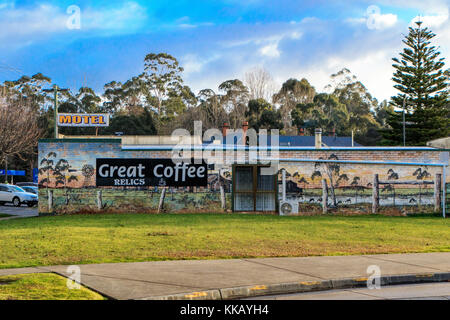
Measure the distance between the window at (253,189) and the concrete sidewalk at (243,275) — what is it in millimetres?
12790

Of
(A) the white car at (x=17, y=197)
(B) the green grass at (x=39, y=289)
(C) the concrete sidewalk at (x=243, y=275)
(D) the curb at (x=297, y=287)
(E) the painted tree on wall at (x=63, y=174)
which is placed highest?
(E) the painted tree on wall at (x=63, y=174)

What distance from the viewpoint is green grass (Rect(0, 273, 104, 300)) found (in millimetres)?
7406

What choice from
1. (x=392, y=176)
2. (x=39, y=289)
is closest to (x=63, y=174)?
(x=392, y=176)

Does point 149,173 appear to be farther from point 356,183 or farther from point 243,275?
point 243,275

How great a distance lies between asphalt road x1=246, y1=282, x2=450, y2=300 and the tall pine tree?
45.4m

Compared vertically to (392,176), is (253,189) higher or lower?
lower

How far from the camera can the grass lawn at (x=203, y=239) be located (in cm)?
1173

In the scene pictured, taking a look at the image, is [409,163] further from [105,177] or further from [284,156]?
[105,177]

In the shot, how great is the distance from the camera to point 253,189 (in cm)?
2436

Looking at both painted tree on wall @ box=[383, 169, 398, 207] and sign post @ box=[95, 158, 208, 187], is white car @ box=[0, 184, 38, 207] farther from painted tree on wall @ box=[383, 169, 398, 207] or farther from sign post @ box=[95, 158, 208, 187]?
painted tree on wall @ box=[383, 169, 398, 207]

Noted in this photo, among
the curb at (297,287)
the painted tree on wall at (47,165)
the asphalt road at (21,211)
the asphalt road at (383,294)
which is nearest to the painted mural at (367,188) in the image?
the painted tree on wall at (47,165)

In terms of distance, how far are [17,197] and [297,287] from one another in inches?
1207

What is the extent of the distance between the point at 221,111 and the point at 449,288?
59.9 metres

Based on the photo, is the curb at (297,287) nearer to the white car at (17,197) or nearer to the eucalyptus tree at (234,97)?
the white car at (17,197)
